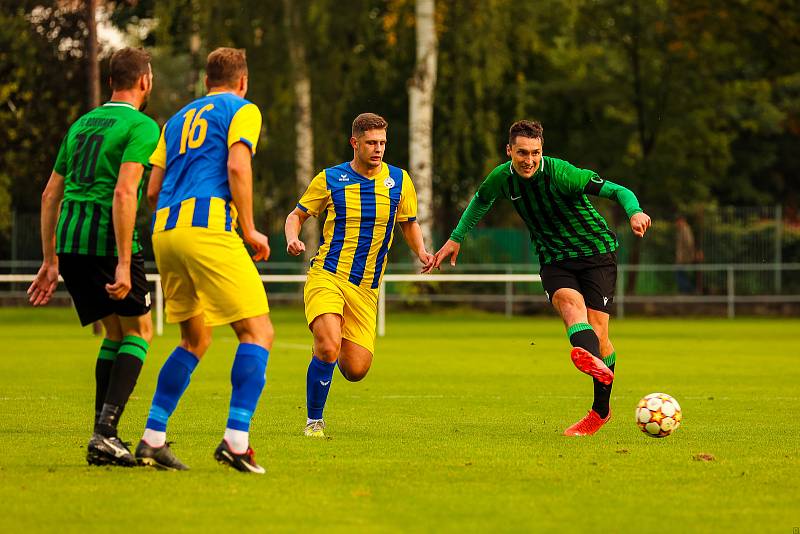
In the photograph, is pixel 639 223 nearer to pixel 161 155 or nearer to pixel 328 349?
pixel 328 349

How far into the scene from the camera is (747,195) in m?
44.3

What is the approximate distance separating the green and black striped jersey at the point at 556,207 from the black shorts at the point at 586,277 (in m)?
0.05

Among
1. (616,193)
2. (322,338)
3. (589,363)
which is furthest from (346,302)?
(616,193)

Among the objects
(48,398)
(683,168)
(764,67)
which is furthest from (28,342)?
(764,67)

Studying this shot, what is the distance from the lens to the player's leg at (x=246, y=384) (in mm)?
7230

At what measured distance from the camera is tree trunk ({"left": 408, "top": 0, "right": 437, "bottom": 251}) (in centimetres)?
3238

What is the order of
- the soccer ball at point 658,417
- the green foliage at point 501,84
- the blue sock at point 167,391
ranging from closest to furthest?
the blue sock at point 167,391, the soccer ball at point 658,417, the green foliage at point 501,84

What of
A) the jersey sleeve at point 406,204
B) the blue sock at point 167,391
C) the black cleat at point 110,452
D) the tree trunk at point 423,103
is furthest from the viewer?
the tree trunk at point 423,103

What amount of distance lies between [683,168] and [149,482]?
117ft

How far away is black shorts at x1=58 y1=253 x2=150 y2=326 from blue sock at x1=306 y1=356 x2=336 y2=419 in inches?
82.7

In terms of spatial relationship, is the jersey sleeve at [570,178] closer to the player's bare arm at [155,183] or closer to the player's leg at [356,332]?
the player's leg at [356,332]

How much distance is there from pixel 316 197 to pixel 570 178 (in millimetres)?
1766

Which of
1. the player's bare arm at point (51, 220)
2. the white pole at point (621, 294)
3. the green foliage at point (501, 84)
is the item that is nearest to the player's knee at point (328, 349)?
the player's bare arm at point (51, 220)

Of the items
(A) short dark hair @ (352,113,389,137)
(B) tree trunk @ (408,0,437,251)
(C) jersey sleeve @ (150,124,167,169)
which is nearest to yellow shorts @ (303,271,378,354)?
(A) short dark hair @ (352,113,389,137)
